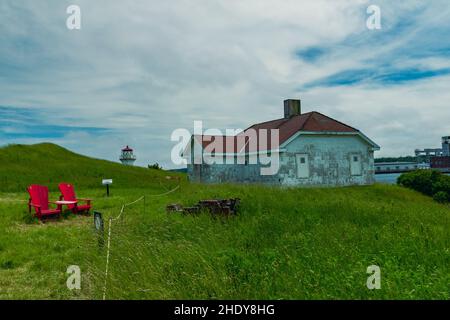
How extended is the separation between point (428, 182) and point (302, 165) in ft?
41.8

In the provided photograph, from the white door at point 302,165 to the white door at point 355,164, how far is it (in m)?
4.05

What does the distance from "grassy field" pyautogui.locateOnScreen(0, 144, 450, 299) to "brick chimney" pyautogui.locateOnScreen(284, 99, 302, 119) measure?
2036 cm

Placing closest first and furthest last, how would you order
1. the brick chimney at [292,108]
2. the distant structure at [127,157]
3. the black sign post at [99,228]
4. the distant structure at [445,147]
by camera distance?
1. the black sign post at [99,228]
2. the brick chimney at [292,108]
3. the distant structure at [127,157]
4. the distant structure at [445,147]

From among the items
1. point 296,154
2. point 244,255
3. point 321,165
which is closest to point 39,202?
point 244,255

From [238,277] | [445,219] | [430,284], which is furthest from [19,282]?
[445,219]

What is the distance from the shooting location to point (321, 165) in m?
27.5

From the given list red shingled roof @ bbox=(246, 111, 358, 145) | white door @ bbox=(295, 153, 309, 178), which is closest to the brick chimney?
red shingled roof @ bbox=(246, 111, 358, 145)

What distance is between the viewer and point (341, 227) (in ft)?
29.5

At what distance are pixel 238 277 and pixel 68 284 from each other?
261 cm

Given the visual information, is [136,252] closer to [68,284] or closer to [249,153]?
[68,284]

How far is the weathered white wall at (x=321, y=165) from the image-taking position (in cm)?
2636
